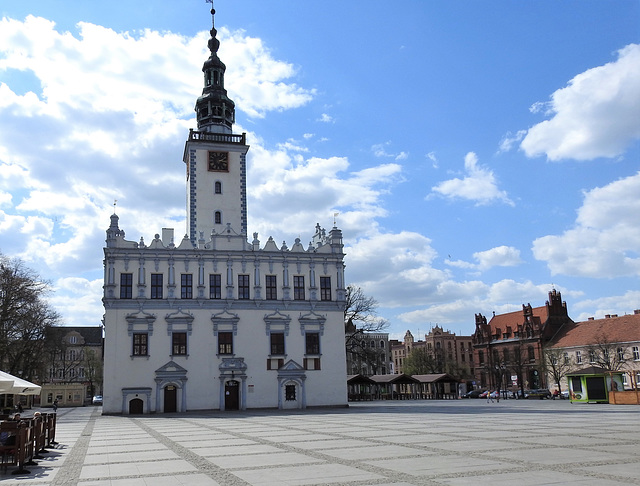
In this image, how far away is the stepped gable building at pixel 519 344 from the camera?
305ft

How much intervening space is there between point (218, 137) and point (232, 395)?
24.1m

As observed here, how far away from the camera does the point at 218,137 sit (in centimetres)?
5978

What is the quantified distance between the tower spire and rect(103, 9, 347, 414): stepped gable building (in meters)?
11.6

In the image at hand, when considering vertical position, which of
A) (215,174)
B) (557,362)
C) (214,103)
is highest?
(214,103)

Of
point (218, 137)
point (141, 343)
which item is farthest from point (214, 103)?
point (141, 343)

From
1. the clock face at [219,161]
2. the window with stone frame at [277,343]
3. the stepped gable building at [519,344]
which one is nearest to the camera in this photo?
the window with stone frame at [277,343]

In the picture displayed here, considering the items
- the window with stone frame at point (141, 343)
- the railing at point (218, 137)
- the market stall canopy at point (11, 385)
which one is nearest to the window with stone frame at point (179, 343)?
the window with stone frame at point (141, 343)

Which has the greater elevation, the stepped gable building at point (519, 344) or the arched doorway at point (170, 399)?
the stepped gable building at point (519, 344)

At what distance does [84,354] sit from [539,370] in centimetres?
8254

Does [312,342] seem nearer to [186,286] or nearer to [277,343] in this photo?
[277,343]

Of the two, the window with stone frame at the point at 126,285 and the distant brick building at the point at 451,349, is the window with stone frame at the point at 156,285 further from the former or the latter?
the distant brick building at the point at 451,349

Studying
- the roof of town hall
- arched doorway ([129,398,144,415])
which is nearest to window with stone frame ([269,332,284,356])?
arched doorway ([129,398,144,415])

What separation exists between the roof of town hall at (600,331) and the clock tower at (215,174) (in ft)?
161

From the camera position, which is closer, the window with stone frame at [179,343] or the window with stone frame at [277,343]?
the window with stone frame at [179,343]
